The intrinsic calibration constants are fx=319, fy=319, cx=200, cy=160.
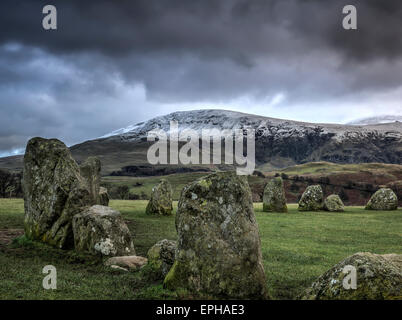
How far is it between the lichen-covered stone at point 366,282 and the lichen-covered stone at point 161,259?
4871mm

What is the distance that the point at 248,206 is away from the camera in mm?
9453

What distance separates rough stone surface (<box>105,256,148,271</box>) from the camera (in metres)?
12.4


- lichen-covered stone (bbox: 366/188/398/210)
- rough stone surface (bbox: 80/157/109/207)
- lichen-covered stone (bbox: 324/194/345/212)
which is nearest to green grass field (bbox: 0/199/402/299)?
rough stone surface (bbox: 80/157/109/207)

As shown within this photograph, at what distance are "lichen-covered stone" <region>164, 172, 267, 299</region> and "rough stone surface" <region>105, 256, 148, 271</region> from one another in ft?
12.4

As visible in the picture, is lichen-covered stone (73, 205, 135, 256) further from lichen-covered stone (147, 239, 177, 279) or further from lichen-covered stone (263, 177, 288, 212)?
lichen-covered stone (263, 177, 288, 212)

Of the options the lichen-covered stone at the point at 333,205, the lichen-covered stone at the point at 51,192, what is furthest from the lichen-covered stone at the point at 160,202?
the lichen-covered stone at the point at 333,205

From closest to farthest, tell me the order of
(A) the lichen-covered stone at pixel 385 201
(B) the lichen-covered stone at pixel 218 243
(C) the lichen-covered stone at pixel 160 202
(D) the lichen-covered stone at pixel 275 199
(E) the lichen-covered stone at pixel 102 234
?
1. (B) the lichen-covered stone at pixel 218 243
2. (E) the lichen-covered stone at pixel 102 234
3. (C) the lichen-covered stone at pixel 160 202
4. (D) the lichen-covered stone at pixel 275 199
5. (A) the lichen-covered stone at pixel 385 201

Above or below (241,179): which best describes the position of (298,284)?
below

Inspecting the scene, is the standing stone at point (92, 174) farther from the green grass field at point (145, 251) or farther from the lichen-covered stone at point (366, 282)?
the lichen-covered stone at point (366, 282)

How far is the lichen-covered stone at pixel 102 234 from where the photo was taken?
13.7m

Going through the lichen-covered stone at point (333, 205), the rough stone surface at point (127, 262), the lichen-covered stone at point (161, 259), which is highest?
the lichen-covered stone at point (161, 259)
